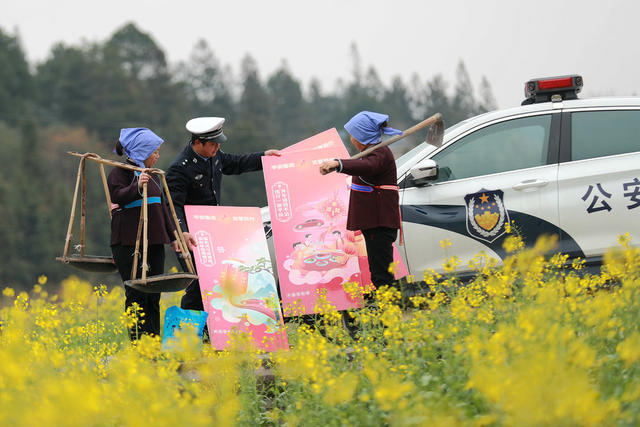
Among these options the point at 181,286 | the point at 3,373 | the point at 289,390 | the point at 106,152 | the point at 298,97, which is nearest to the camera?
the point at 3,373

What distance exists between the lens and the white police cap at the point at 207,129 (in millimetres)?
6393

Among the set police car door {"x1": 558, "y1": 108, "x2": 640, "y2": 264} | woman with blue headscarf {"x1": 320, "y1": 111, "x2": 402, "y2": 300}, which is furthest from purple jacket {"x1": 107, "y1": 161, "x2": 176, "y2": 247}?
police car door {"x1": 558, "y1": 108, "x2": 640, "y2": 264}

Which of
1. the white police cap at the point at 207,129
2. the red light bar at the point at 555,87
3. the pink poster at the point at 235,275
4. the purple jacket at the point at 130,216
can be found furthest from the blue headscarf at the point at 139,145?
the red light bar at the point at 555,87

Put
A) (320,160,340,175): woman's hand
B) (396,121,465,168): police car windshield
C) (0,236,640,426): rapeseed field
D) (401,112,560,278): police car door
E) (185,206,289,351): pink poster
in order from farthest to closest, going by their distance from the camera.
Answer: (396,121,465,168): police car windshield
(401,112,560,278): police car door
(185,206,289,351): pink poster
(320,160,340,175): woman's hand
(0,236,640,426): rapeseed field

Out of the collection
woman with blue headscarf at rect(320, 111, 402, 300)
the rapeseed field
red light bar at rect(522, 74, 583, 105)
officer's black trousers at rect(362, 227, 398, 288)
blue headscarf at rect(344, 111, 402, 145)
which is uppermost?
red light bar at rect(522, 74, 583, 105)

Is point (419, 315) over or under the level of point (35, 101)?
under

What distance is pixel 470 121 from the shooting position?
7.00m

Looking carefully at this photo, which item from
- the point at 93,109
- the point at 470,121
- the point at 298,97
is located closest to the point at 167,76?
the point at 93,109

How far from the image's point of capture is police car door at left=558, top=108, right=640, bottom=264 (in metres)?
6.55

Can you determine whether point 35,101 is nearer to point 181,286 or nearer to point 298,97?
point 298,97

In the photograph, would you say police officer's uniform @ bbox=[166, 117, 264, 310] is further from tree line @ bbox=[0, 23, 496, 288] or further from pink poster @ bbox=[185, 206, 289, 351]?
tree line @ bbox=[0, 23, 496, 288]

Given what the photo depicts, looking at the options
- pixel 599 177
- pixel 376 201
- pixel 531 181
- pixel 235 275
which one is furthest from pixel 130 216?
pixel 599 177

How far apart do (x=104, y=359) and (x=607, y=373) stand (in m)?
3.07

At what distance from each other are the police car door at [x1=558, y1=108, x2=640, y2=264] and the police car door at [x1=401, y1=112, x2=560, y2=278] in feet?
0.35
